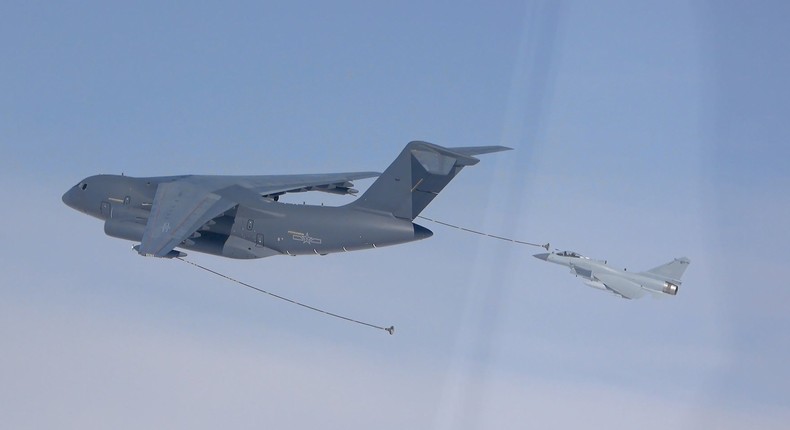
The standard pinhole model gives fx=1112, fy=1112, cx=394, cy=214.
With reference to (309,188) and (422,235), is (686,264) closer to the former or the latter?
(422,235)

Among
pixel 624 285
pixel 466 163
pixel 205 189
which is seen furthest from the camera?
pixel 624 285

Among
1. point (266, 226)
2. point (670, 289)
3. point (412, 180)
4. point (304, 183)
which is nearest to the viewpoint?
point (412, 180)

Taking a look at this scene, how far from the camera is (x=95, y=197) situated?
42312 millimetres

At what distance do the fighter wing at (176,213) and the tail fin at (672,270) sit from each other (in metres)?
16.4

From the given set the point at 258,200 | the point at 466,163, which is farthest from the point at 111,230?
the point at 466,163

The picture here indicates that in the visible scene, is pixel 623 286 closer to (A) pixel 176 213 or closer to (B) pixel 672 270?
(B) pixel 672 270

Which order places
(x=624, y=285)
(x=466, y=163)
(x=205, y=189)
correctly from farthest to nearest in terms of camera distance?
(x=624, y=285), (x=205, y=189), (x=466, y=163)

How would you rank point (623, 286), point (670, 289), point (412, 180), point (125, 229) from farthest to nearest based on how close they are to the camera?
point (623, 286) < point (670, 289) < point (125, 229) < point (412, 180)

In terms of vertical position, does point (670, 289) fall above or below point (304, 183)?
below

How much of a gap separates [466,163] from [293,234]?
6756 mm

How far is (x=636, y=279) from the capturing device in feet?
140

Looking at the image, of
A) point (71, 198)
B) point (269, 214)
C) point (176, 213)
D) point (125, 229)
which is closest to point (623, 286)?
point (269, 214)

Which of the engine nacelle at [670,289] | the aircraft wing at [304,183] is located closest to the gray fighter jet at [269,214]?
the aircraft wing at [304,183]

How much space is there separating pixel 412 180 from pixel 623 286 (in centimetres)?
1012
